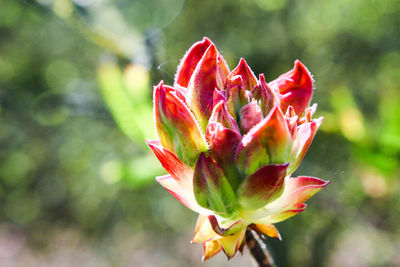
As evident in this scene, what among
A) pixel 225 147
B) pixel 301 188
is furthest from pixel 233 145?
pixel 301 188

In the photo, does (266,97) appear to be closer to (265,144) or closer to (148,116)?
(265,144)

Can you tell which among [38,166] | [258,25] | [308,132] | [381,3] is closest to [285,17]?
[258,25]

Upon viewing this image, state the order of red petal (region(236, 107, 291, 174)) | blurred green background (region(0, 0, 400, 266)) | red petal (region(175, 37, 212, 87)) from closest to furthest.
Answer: red petal (region(236, 107, 291, 174))
red petal (region(175, 37, 212, 87))
blurred green background (region(0, 0, 400, 266))

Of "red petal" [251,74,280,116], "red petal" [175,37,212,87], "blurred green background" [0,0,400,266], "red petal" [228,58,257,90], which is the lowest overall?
"blurred green background" [0,0,400,266]

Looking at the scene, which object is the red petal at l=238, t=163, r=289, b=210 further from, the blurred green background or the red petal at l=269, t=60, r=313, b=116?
the blurred green background

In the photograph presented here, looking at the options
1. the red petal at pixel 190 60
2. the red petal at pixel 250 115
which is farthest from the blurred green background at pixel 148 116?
the red petal at pixel 250 115

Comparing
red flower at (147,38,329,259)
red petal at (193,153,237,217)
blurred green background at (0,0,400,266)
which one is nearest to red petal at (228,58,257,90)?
red flower at (147,38,329,259)
